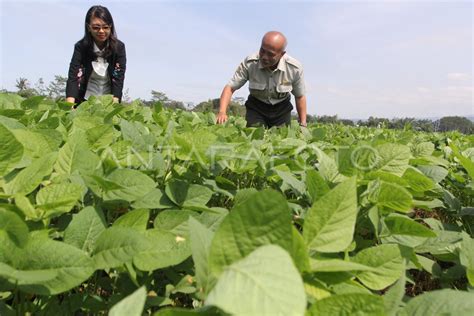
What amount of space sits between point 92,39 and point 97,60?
0.80 ft

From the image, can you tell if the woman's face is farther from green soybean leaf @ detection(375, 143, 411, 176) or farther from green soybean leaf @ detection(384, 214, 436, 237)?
green soybean leaf @ detection(384, 214, 436, 237)

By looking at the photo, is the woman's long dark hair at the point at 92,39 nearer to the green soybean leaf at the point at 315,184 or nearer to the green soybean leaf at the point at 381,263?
the green soybean leaf at the point at 315,184

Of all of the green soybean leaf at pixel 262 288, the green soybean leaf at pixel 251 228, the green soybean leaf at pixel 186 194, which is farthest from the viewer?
the green soybean leaf at pixel 186 194

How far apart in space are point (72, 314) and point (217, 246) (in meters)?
0.50

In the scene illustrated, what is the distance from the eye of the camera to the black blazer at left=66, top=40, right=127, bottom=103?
4438 millimetres

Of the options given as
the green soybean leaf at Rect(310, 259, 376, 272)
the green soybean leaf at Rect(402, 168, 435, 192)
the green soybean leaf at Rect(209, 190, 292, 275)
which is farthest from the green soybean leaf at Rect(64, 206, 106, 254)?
the green soybean leaf at Rect(402, 168, 435, 192)

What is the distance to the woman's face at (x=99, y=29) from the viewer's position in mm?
4469

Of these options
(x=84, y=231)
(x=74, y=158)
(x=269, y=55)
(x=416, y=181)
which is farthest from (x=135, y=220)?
(x=269, y=55)

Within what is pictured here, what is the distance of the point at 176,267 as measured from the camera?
891 mm

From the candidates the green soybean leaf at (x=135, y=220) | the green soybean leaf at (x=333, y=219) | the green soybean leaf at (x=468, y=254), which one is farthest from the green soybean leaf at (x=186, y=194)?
the green soybean leaf at (x=468, y=254)

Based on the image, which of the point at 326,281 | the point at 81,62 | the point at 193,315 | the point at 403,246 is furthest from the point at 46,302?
the point at 81,62

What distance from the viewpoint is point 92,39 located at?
4.63 meters

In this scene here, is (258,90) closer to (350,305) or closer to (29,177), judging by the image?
(29,177)

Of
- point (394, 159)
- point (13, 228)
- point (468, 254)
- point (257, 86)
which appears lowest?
point (468, 254)
